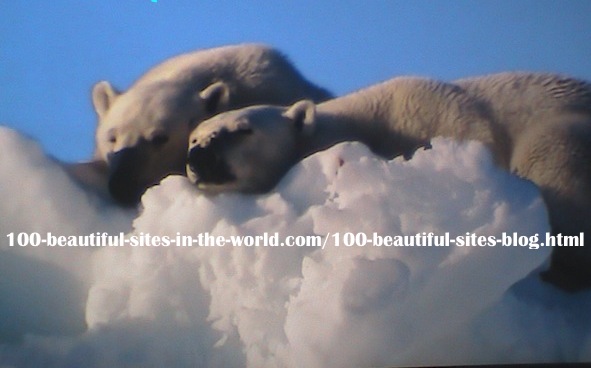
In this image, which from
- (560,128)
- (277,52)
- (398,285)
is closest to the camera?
(398,285)

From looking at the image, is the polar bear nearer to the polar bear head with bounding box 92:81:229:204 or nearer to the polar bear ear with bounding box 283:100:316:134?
the polar bear head with bounding box 92:81:229:204

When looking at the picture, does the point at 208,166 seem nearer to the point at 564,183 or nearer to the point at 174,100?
the point at 174,100

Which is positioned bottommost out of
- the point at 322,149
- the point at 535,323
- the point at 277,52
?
the point at 535,323

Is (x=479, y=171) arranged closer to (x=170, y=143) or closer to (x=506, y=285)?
(x=506, y=285)

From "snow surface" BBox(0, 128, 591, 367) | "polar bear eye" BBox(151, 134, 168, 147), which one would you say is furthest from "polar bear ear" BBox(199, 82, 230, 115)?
"snow surface" BBox(0, 128, 591, 367)

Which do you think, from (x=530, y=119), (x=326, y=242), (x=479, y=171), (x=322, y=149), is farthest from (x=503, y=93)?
(x=326, y=242)

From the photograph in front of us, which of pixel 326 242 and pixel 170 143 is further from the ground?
pixel 170 143
